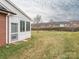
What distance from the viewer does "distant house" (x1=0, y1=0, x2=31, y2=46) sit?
14.6 metres

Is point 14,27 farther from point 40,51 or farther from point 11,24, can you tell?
point 40,51

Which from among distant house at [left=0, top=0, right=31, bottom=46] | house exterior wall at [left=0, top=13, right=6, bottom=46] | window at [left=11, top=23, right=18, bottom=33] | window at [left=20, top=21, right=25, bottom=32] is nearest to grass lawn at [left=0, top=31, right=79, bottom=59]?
house exterior wall at [left=0, top=13, right=6, bottom=46]

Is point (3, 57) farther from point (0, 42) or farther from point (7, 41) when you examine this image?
point (7, 41)

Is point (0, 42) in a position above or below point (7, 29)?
below

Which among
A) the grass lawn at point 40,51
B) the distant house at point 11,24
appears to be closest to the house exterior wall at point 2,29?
the distant house at point 11,24

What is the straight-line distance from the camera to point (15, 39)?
57.9 feet

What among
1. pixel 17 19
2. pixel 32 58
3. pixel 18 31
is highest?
pixel 17 19

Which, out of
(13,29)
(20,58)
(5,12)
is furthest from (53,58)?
(13,29)

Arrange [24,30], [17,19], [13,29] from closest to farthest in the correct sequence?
[13,29]
[17,19]
[24,30]

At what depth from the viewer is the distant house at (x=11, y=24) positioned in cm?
1458

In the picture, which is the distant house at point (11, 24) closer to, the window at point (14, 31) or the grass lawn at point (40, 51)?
the window at point (14, 31)

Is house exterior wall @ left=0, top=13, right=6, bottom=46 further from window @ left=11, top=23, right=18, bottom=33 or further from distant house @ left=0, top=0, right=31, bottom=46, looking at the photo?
window @ left=11, top=23, right=18, bottom=33

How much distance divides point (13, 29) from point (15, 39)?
124 cm

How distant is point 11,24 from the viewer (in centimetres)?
1667
